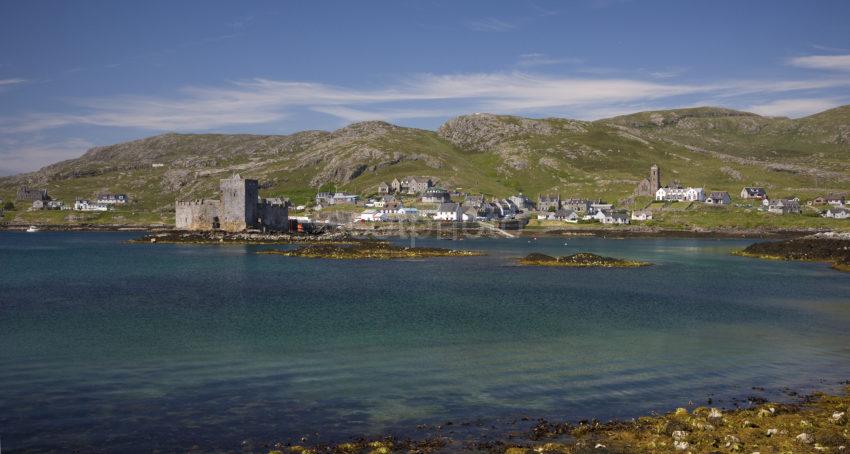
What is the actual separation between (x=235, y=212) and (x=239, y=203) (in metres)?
2.01

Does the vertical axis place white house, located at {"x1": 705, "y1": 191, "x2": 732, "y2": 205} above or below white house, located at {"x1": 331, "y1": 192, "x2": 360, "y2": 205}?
below

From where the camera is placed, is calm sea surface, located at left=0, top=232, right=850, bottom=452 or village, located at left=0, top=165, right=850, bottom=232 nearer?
calm sea surface, located at left=0, top=232, right=850, bottom=452

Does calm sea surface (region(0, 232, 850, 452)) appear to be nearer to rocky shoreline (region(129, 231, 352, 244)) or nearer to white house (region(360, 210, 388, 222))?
rocky shoreline (region(129, 231, 352, 244))

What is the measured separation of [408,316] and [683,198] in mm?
159790

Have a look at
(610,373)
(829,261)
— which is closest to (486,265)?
(829,261)

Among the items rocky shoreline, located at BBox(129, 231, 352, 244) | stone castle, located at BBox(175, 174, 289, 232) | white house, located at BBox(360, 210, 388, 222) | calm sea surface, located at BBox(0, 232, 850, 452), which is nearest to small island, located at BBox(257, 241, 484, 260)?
rocky shoreline, located at BBox(129, 231, 352, 244)

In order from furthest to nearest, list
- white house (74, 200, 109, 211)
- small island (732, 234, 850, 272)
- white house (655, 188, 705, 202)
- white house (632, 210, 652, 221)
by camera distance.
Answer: white house (74, 200, 109, 211) → white house (655, 188, 705, 202) → white house (632, 210, 652, 221) → small island (732, 234, 850, 272)

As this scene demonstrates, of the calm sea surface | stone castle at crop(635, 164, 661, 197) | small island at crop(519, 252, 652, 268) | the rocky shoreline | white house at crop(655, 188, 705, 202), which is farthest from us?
stone castle at crop(635, 164, 661, 197)

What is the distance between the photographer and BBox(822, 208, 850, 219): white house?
5846 inches

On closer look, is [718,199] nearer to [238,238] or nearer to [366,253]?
[366,253]

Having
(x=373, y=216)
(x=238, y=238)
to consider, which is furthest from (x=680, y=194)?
(x=238, y=238)

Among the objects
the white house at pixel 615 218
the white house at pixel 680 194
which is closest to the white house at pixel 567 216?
the white house at pixel 615 218

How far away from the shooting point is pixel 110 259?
3275 inches

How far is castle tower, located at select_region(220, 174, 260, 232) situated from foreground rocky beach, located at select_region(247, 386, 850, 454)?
106 metres
